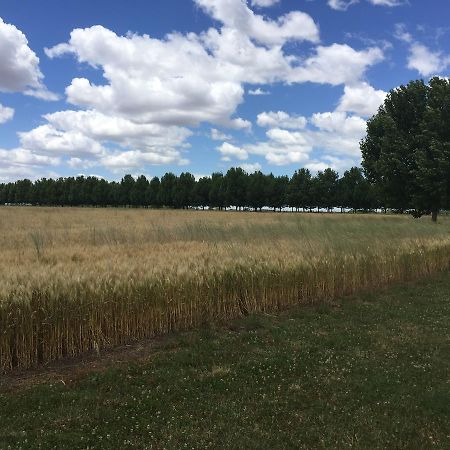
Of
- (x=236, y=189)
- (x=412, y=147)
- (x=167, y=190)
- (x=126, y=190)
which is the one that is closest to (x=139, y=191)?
(x=126, y=190)

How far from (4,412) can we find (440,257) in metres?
17.0

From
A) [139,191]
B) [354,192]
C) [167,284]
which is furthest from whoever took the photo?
[139,191]

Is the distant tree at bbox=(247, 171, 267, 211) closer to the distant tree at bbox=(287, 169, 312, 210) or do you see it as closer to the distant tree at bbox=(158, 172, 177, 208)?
the distant tree at bbox=(287, 169, 312, 210)

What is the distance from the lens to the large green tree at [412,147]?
30.2m

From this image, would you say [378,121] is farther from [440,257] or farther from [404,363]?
[404,363]

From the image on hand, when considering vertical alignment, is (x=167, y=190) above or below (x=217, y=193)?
above

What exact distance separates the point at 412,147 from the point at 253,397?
31386 millimetres

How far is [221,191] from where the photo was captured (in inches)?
4227

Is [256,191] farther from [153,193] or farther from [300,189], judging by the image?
[153,193]

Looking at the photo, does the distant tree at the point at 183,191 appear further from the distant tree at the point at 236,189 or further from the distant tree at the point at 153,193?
the distant tree at the point at 236,189

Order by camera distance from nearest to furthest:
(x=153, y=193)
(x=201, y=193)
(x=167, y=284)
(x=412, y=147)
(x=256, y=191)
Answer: (x=167, y=284), (x=412, y=147), (x=256, y=191), (x=201, y=193), (x=153, y=193)

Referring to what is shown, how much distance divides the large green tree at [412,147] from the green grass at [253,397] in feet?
80.2

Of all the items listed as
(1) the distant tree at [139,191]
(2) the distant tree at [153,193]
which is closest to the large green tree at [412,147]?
(2) the distant tree at [153,193]

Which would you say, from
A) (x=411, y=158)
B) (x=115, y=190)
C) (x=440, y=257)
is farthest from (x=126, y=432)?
(x=115, y=190)
